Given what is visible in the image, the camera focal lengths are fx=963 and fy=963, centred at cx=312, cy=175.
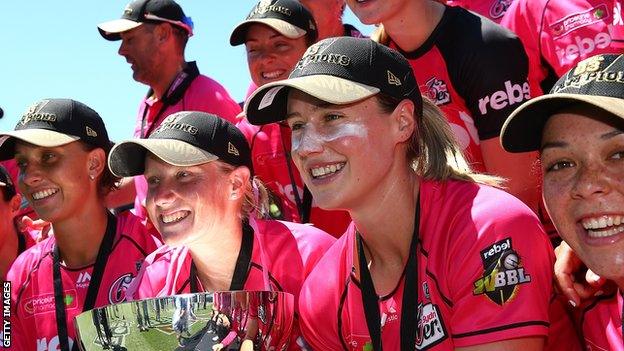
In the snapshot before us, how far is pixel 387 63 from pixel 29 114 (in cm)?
280

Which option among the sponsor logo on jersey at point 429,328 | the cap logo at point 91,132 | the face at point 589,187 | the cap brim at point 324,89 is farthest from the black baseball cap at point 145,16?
the face at point 589,187

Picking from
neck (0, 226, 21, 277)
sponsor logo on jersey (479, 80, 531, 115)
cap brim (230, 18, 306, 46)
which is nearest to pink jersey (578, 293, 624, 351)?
sponsor logo on jersey (479, 80, 531, 115)

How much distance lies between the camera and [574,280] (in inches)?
130

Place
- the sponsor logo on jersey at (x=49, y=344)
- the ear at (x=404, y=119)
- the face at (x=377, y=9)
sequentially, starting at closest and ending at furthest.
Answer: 1. the ear at (x=404, y=119)
2. the face at (x=377, y=9)
3. the sponsor logo on jersey at (x=49, y=344)

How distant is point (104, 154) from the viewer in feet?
19.0

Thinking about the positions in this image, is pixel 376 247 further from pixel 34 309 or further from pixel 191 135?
pixel 34 309

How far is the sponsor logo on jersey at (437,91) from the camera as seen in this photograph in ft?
15.4

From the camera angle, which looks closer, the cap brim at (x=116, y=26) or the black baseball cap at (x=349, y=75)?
the black baseball cap at (x=349, y=75)

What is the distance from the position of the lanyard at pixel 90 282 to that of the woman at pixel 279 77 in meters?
0.94

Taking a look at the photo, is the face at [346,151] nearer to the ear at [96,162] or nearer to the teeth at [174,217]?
the teeth at [174,217]

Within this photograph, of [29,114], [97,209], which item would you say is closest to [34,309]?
[97,209]

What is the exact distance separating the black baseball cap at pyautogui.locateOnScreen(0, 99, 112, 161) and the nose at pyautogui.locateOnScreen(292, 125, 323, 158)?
84.8 inches

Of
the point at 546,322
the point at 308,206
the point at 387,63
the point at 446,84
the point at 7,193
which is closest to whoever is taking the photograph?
the point at 546,322

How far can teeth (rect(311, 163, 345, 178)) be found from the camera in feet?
12.1
